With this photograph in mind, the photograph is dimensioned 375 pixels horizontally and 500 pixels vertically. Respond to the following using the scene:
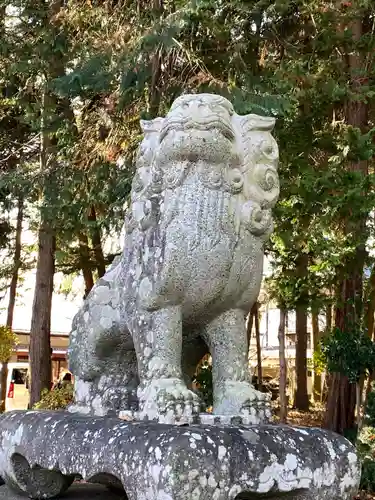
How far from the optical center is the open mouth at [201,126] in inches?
120

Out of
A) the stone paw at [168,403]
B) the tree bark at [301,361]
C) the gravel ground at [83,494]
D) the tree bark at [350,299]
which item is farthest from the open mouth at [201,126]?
the tree bark at [301,361]

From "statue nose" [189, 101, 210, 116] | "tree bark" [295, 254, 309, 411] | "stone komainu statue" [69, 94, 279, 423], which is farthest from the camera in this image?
"tree bark" [295, 254, 309, 411]

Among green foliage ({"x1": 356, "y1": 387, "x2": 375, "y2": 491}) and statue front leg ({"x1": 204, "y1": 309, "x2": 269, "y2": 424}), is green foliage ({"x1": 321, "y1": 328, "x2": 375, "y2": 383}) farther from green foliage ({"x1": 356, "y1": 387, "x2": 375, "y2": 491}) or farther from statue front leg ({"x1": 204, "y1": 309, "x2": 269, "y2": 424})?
statue front leg ({"x1": 204, "y1": 309, "x2": 269, "y2": 424})

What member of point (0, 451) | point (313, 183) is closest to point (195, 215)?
point (0, 451)

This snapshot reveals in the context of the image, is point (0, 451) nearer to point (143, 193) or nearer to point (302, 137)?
point (143, 193)

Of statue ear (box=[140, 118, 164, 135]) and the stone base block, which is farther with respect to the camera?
statue ear (box=[140, 118, 164, 135])

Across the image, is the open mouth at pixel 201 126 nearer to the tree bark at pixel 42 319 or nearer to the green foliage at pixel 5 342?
the tree bark at pixel 42 319

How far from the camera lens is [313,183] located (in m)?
7.27

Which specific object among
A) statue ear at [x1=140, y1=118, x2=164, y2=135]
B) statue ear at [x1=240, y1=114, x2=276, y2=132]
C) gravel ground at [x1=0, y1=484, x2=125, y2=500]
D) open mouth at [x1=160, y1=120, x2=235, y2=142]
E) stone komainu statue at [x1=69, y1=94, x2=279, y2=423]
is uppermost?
statue ear at [x1=140, y1=118, x2=164, y2=135]

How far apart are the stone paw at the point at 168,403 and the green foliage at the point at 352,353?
6.72m

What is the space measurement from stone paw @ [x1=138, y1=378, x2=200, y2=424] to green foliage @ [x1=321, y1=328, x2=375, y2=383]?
6.72 m

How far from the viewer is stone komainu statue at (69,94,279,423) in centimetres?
296

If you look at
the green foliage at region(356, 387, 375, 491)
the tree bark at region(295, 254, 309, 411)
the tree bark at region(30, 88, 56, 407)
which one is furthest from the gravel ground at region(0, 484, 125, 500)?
the tree bark at region(295, 254, 309, 411)

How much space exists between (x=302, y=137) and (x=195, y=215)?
18.7ft
